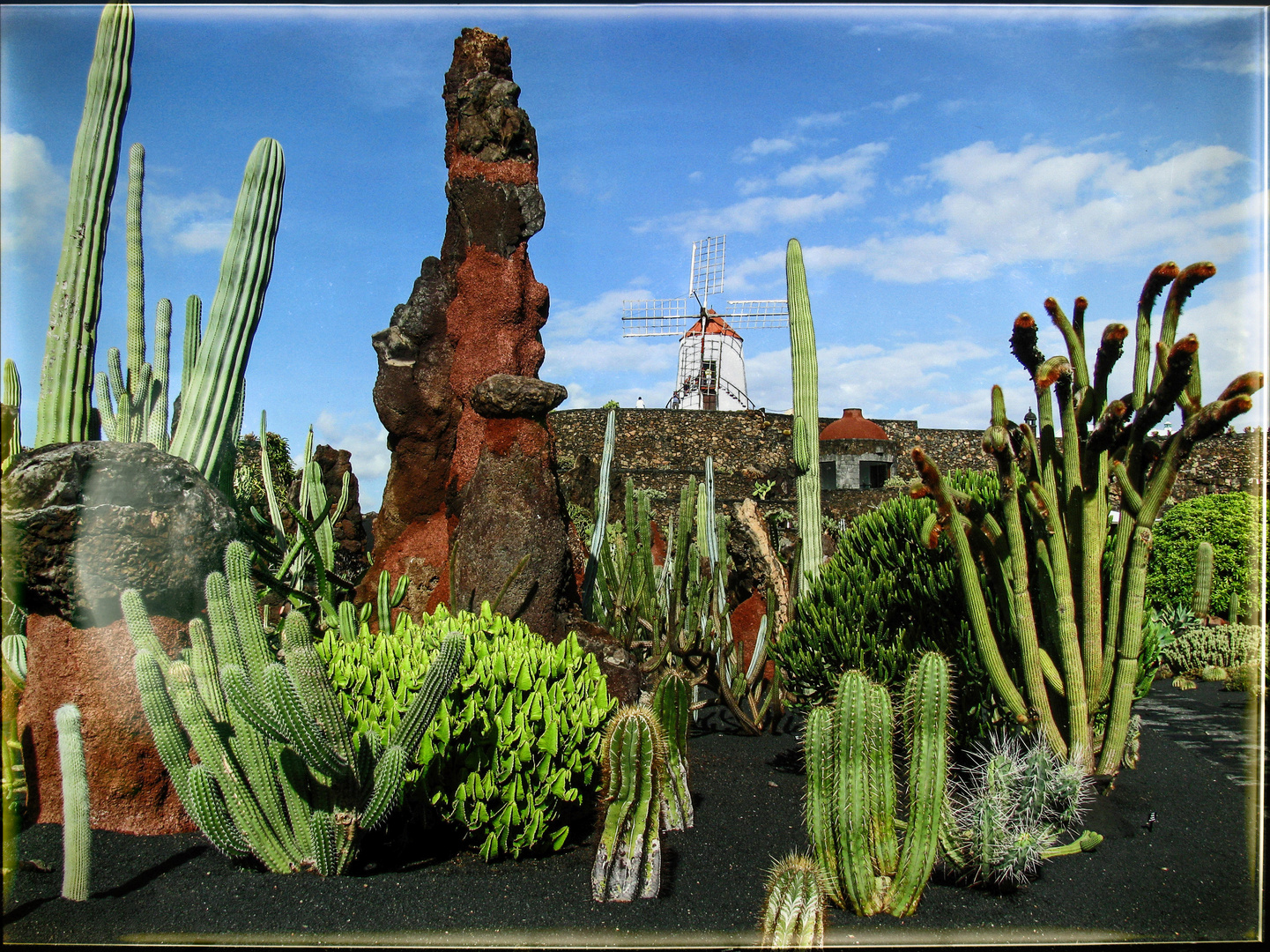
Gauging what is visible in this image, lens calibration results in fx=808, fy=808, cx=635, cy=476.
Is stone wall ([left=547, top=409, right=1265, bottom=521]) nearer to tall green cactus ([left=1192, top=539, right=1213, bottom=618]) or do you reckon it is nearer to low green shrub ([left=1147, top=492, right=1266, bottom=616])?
low green shrub ([left=1147, top=492, right=1266, bottom=616])

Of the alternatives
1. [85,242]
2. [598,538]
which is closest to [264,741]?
[85,242]

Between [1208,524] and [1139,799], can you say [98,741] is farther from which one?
[1208,524]

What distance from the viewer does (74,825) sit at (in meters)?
2.36

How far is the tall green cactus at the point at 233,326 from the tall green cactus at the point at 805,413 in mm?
3316

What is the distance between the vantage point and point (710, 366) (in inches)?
1074

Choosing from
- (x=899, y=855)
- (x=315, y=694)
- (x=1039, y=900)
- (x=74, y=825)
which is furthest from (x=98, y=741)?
(x=1039, y=900)

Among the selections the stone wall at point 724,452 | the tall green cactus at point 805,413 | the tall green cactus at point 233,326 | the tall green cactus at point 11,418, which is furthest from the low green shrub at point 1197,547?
the tall green cactus at point 11,418

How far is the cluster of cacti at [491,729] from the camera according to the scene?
2.85 m

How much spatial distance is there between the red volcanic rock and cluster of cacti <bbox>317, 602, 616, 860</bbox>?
667 millimetres

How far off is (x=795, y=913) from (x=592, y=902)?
723 millimetres

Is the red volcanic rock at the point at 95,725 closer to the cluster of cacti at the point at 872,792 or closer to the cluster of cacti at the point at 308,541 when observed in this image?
the cluster of cacti at the point at 308,541

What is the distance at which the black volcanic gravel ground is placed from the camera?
7.32 ft

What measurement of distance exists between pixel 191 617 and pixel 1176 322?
4036 millimetres

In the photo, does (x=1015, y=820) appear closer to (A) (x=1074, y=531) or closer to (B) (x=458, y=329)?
(A) (x=1074, y=531)
